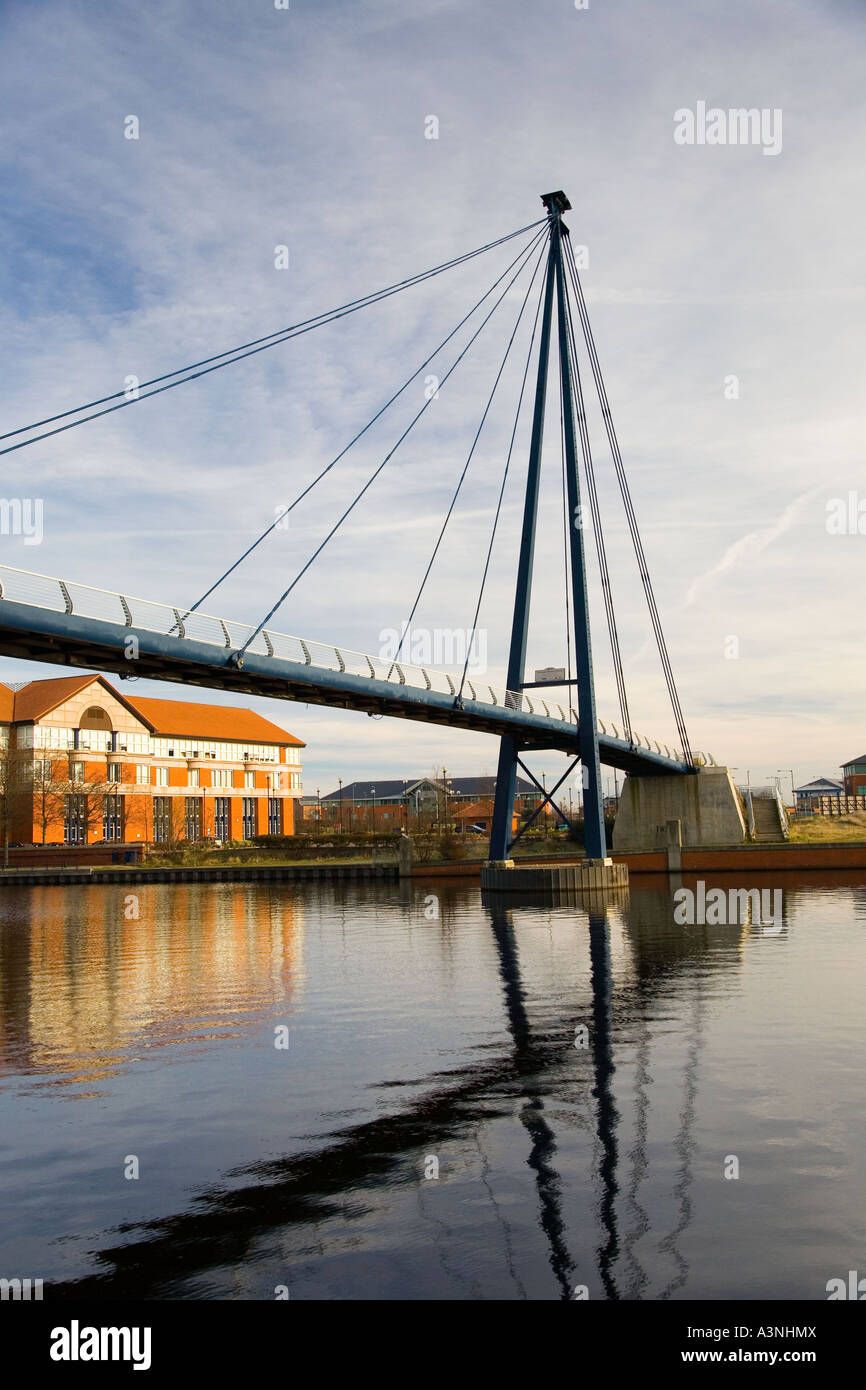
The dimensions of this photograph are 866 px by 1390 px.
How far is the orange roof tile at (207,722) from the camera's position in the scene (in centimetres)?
11112

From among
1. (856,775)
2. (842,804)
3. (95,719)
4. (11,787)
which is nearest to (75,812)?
(11,787)

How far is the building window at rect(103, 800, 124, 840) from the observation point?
100219mm

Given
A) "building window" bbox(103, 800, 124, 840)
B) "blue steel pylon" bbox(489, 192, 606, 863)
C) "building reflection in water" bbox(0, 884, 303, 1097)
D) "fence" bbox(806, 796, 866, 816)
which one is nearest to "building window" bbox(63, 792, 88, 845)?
"building window" bbox(103, 800, 124, 840)

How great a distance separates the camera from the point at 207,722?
11725cm

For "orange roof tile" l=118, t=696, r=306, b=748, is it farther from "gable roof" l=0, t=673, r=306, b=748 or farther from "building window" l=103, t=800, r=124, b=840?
"building window" l=103, t=800, r=124, b=840

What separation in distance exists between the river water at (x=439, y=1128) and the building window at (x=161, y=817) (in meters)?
78.8

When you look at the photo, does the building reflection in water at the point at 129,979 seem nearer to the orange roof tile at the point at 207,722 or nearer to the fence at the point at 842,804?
the orange roof tile at the point at 207,722

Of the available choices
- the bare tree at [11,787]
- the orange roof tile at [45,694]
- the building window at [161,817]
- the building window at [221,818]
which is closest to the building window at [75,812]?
the bare tree at [11,787]

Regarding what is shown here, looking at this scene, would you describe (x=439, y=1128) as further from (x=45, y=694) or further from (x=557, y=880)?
(x=45, y=694)

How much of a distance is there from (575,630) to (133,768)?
6365 cm
